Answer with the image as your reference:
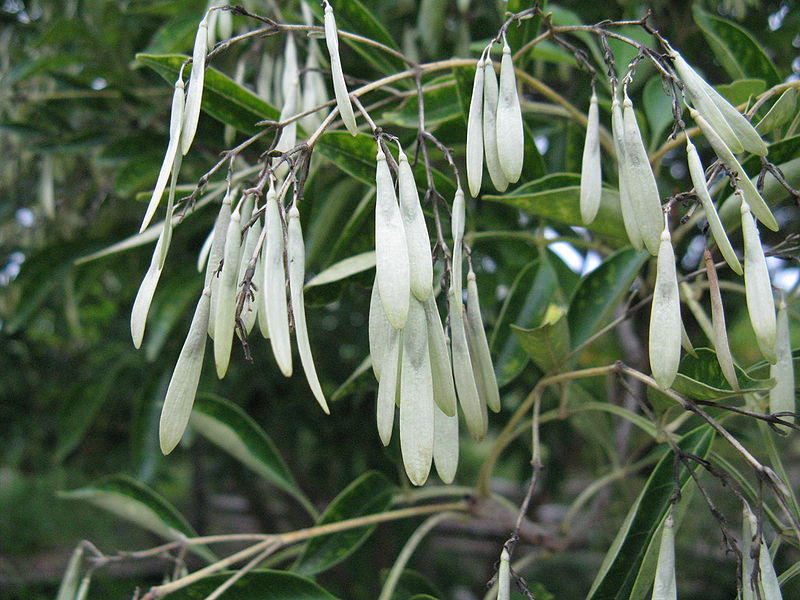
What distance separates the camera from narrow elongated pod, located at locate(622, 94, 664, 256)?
1.25 ft

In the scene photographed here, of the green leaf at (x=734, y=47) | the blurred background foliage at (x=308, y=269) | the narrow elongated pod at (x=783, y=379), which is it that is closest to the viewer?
the narrow elongated pod at (x=783, y=379)

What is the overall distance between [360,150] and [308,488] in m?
1.21

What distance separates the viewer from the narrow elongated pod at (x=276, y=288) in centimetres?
34

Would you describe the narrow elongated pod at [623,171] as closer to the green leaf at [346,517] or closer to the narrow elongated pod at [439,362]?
the narrow elongated pod at [439,362]

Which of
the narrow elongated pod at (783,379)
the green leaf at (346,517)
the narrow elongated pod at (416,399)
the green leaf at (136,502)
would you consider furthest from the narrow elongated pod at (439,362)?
the green leaf at (136,502)

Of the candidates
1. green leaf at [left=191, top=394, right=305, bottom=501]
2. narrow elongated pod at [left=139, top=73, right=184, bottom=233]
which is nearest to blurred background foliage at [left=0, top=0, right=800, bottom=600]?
green leaf at [left=191, top=394, right=305, bottom=501]

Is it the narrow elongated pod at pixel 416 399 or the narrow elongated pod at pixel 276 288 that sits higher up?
the narrow elongated pod at pixel 276 288

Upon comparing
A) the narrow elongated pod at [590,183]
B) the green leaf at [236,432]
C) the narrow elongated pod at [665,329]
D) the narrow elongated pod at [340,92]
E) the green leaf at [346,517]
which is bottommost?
the green leaf at [346,517]

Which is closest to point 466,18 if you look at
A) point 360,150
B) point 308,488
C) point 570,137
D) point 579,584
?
point 570,137

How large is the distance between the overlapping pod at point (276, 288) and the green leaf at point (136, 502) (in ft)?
1.51

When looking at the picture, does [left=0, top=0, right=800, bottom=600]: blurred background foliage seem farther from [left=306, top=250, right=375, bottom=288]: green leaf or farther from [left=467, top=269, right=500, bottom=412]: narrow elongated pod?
[left=467, top=269, right=500, bottom=412]: narrow elongated pod

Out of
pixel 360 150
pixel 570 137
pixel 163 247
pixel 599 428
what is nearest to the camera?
pixel 163 247

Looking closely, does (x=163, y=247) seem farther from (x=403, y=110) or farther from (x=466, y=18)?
(x=466, y=18)

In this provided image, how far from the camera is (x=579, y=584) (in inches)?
65.9
